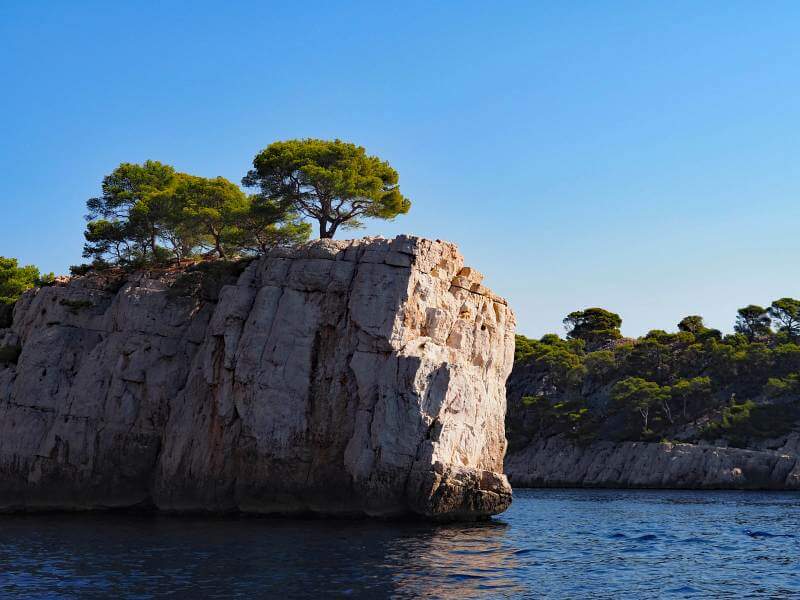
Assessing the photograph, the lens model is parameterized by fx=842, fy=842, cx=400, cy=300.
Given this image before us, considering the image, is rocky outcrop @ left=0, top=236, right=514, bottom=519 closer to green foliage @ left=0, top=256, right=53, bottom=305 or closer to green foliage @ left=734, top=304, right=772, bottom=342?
green foliage @ left=0, top=256, right=53, bottom=305

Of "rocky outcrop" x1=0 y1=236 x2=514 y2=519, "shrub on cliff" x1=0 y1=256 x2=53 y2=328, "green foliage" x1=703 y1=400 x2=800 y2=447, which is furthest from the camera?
"green foliage" x1=703 y1=400 x2=800 y2=447

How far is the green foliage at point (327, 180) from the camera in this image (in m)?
52.3

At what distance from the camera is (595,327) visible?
125625 millimetres

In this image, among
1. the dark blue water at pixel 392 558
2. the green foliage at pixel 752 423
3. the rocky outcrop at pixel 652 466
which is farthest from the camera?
the green foliage at pixel 752 423

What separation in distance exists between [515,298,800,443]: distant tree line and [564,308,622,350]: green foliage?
10560 mm

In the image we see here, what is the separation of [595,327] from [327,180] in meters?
81.9

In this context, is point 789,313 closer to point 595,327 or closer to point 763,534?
point 595,327

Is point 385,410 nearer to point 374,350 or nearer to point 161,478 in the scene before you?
point 374,350

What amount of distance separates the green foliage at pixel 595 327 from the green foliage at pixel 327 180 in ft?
237

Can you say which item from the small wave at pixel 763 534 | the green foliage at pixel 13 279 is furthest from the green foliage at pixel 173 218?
the small wave at pixel 763 534

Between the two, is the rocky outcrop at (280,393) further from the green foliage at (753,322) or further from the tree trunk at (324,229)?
the green foliage at (753,322)

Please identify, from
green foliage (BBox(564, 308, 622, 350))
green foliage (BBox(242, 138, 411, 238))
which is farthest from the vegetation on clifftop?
green foliage (BBox(564, 308, 622, 350))

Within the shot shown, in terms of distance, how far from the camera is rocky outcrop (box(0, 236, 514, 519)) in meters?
38.7

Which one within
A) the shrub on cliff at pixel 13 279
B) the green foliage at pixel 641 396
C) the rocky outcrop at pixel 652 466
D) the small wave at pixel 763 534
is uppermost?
the shrub on cliff at pixel 13 279
